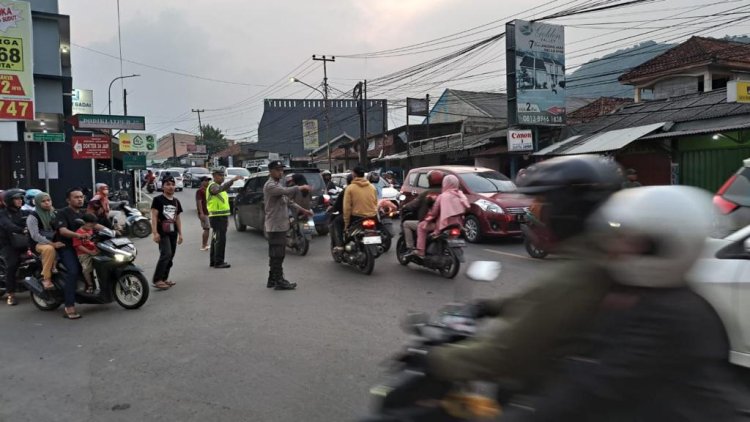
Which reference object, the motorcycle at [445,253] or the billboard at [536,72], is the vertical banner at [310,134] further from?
A: the motorcycle at [445,253]

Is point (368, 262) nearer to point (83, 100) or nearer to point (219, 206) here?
point (219, 206)

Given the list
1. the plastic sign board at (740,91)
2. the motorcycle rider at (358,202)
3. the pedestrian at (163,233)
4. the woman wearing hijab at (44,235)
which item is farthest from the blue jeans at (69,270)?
the plastic sign board at (740,91)

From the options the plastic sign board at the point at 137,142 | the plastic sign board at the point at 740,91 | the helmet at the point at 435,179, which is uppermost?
the plastic sign board at the point at 137,142

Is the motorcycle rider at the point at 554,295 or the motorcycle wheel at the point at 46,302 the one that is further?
the motorcycle wheel at the point at 46,302

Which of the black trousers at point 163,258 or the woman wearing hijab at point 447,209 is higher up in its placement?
the woman wearing hijab at point 447,209

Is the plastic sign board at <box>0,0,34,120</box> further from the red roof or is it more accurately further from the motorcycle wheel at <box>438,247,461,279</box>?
the red roof

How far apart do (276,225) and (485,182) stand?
573 centimetres

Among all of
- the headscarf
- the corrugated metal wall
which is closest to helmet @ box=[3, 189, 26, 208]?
the headscarf

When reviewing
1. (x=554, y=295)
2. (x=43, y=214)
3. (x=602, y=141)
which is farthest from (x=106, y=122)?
(x=554, y=295)

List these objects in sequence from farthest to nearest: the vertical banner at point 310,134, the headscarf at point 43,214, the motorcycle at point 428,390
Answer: the vertical banner at point 310,134 → the headscarf at point 43,214 → the motorcycle at point 428,390

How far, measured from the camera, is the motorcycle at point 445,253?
7.64m

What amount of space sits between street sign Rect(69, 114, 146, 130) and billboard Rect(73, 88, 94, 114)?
95.4ft

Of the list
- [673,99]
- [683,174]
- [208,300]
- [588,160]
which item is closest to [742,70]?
[673,99]

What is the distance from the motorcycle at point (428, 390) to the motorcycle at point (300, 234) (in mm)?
7997
